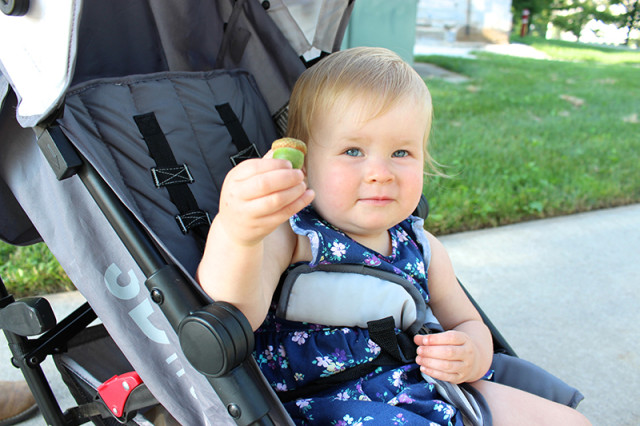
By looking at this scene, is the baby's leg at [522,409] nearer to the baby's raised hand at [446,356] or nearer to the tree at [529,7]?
the baby's raised hand at [446,356]

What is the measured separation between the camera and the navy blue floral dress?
1249 mm

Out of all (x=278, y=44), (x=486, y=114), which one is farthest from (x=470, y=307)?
(x=486, y=114)

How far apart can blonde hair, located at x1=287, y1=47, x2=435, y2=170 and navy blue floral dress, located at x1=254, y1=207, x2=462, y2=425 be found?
0.81 feet

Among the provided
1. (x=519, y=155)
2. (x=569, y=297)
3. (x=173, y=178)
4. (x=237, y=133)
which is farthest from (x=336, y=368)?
(x=519, y=155)

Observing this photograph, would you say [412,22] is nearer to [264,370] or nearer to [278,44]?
[278,44]

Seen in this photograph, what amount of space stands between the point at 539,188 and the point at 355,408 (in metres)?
3.00

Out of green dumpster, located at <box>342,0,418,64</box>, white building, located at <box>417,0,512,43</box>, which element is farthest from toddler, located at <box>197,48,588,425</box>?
white building, located at <box>417,0,512,43</box>

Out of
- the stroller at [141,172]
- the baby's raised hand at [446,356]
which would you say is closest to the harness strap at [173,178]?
the stroller at [141,172]

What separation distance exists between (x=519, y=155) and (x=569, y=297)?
1.74m

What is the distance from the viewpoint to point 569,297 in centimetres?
285

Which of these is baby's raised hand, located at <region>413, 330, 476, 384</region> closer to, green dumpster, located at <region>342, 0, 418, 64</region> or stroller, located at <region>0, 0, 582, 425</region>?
stroller, located at <region>0, 0, 582, 425</region>

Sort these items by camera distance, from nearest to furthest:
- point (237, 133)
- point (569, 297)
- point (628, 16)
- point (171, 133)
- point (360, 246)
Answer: point (360, 246), point (171, 133), point (237, 133), point (569, 297), point (628, 16)

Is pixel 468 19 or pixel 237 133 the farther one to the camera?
pixel 468 19

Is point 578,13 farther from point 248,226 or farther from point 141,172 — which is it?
point 248,226
